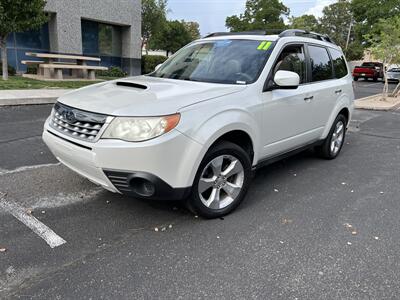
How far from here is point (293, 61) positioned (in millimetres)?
4367

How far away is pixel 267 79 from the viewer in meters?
3.80

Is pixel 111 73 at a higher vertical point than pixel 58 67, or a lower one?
Answer: lower

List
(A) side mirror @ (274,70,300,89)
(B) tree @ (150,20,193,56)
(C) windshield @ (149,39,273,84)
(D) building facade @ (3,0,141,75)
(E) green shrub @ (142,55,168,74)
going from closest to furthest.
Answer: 1. (A) side mirror @ (274,70,300,89)
2. (C) windshield @ (149,39,273,84)
3. (D) building facade @ (3,0,141,75)
4. (E) green shrub @ (142,55,168,74)
5. (B) tree @ (150,20,193,56)

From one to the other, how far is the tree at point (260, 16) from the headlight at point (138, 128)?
50315 mm

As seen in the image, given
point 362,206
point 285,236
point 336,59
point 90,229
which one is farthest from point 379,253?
point 336,59

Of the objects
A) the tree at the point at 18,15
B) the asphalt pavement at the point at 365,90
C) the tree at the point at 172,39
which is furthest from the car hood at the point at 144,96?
the tree at the point at 172,39

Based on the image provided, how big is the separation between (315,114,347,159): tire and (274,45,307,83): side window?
129 cm

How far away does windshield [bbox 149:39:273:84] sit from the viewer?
12.6 feet

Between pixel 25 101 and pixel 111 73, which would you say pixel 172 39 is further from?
pixel 25 101

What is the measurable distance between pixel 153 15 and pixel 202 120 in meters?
27.6

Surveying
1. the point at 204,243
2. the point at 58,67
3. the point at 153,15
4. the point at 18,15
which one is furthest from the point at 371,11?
the point at 204,243

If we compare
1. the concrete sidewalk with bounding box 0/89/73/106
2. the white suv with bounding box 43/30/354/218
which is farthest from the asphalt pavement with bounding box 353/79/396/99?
the white suv with bounding box 43/30/354/218

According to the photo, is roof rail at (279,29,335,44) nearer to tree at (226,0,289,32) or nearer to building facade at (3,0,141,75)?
building facade at (3,0,141,75)

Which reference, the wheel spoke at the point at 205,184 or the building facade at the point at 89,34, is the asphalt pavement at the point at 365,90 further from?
the wheel spoke at the point at 205,184
